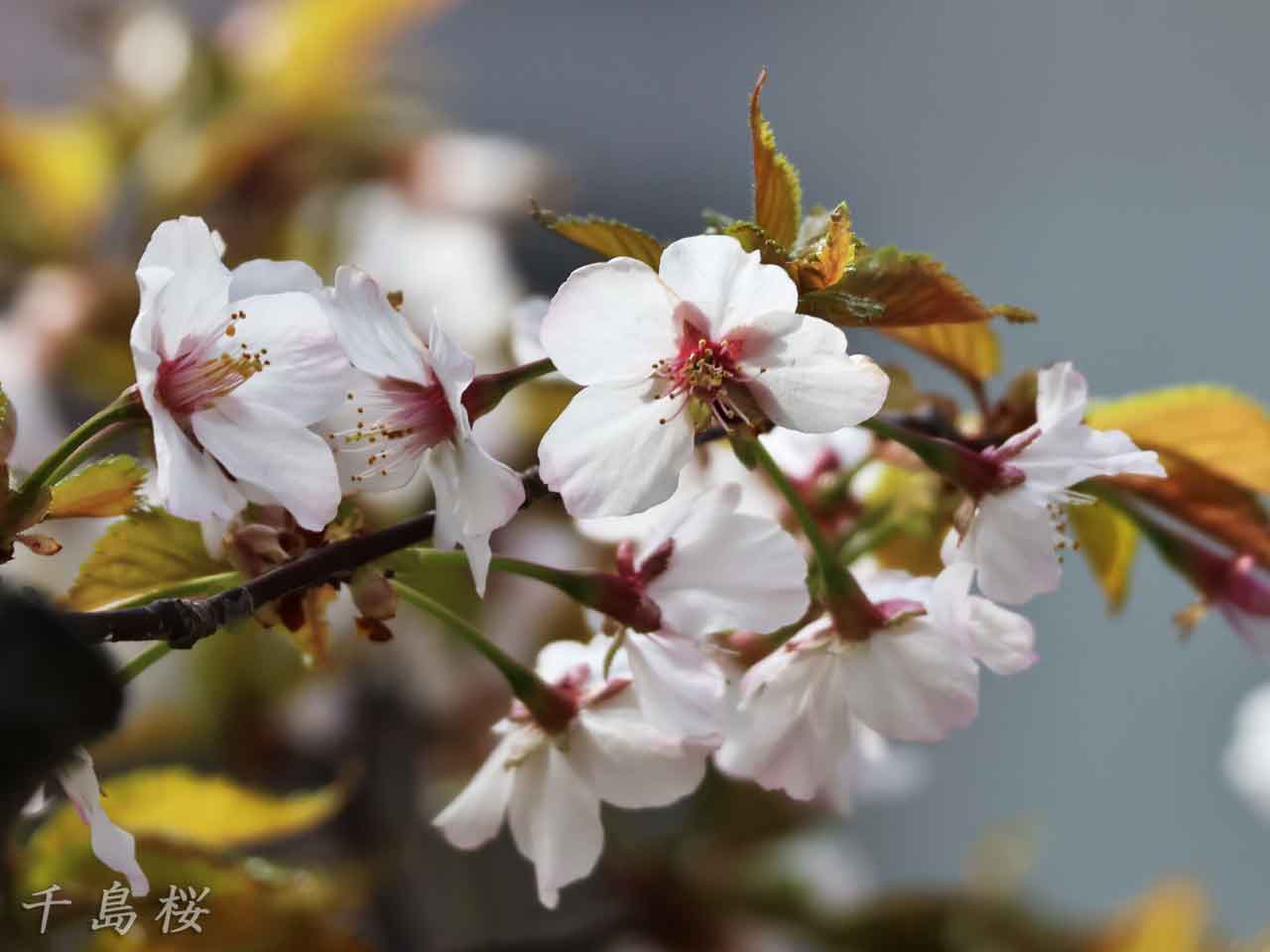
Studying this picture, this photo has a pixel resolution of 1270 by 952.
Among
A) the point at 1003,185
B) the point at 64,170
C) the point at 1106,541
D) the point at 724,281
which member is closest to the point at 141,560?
the point at 724,281

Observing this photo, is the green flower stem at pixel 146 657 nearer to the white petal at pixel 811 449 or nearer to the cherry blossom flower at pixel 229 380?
the cherry blossom flower at pixel 229 380

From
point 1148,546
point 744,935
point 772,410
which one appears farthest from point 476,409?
point 744,935

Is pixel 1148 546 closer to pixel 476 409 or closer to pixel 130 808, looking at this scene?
pixel 476 409

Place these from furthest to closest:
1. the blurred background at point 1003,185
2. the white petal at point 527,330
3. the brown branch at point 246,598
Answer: the blurred background at point 1003,185, the white petal at point 527,330, the brown branch at point 246,598

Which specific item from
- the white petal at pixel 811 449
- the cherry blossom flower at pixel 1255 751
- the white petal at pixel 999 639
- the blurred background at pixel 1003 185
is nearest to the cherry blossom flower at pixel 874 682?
the white petal at pixel 999 639

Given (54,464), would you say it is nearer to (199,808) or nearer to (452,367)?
(452,367)

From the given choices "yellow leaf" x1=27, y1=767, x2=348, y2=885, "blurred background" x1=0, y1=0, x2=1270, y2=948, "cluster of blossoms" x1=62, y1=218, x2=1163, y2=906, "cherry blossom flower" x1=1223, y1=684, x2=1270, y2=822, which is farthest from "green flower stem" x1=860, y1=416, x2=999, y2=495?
"blurred background" x1=0, y1=0, x2=1270, y2=948

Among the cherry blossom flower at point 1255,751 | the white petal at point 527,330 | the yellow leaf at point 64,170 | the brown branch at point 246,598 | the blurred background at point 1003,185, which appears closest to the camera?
the brown branch at point 246,598
